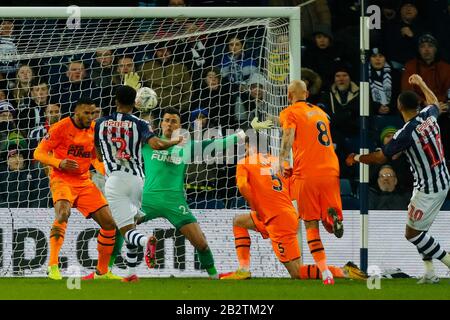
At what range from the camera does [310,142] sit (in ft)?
38.2

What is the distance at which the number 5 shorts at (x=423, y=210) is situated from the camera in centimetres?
1172

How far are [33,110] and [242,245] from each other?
3.00m

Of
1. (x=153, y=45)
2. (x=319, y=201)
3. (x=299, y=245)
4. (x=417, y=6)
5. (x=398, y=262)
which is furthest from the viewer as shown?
(x=417, y=6)

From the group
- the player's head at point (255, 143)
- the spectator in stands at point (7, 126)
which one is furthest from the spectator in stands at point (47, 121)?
the player's head at point (255, 143)

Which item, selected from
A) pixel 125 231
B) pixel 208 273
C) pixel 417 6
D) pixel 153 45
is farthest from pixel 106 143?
pixel 417 6

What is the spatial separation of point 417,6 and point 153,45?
3768mm

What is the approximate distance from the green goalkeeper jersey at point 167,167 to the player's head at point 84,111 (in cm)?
71

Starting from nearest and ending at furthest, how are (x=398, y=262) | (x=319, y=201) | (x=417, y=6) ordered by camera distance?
(x=319, y=201), (x=398, y=262), (x=417, y=6)

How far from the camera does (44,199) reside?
13.6 m

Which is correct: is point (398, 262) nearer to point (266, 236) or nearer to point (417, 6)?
point (266, 236)

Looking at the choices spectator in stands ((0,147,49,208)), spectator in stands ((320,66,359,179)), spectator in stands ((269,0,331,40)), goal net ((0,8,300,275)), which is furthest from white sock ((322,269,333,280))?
spectator in stands ((269,0,331,40))

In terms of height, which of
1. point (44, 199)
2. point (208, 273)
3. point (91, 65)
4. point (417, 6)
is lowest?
point (208, 273)

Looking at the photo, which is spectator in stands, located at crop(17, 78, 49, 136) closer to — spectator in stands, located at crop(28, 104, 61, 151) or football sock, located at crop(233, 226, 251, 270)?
spectator in stands, located at crop(28, 104, 61, 151)

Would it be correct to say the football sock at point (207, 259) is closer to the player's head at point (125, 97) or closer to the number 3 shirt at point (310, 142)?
the number 3 shirt at point (310, 142)
